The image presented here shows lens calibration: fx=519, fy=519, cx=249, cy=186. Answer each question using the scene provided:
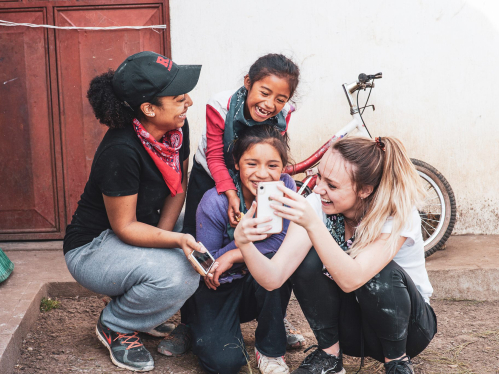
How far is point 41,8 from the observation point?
3.83m

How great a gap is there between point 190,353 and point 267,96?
135cm

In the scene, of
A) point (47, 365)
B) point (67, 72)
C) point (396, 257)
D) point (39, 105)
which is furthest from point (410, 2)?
point (47, 365)

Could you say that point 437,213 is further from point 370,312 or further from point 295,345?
point 370,312

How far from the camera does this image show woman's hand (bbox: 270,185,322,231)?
175 cm

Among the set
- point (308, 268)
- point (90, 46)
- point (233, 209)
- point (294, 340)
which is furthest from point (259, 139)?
point (90, 46)

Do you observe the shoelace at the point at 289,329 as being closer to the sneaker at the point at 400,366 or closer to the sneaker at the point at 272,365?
the sneaker at the point at 272,365

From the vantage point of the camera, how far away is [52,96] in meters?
3.91

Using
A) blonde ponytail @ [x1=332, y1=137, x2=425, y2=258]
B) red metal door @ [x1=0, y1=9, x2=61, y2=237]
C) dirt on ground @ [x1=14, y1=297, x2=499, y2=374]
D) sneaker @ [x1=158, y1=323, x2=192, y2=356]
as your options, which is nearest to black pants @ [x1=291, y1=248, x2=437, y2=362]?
blonde ponytail @ [x1=332, y1=137, x2=425, y2=258]

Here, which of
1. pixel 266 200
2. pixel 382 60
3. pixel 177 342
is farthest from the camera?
pixel 382 60

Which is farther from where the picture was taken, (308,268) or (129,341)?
(129,341)

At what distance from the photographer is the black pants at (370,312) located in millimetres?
2117

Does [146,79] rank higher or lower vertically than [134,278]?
higher

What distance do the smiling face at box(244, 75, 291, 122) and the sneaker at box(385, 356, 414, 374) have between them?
130cm

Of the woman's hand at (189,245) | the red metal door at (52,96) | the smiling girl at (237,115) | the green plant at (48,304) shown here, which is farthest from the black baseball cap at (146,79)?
the red metal door at (52,96)
